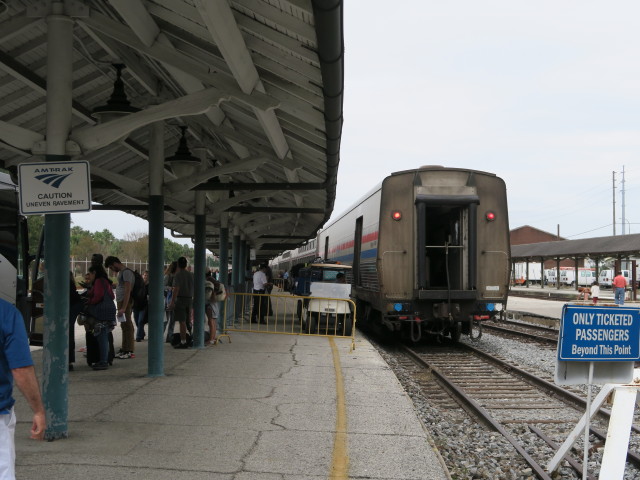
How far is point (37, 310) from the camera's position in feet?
37.2

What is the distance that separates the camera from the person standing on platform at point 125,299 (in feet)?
37.1

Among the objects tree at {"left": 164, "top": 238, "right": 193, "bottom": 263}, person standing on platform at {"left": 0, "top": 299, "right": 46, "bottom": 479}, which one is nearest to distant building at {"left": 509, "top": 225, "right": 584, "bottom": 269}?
tree at {"left": 164, "top": 238, "right": 193, "bottom": 263}

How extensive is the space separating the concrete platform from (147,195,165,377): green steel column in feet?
1.06

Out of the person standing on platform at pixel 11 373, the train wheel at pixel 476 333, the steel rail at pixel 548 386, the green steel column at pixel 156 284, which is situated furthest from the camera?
the train wheel at pixel 476 333

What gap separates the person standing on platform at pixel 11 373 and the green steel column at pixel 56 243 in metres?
2.84

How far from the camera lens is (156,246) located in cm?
938

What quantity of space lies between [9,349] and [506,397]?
8.26m

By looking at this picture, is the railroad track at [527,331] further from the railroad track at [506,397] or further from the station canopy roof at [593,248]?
the station canopy roof at [593,248]

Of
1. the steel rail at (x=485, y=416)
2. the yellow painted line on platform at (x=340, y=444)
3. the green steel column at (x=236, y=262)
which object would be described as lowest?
the steel rail at (x=485, y=416)

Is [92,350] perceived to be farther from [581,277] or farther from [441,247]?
[581,277]

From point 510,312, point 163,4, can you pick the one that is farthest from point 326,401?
point 510,312

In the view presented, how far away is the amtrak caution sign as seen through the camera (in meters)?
6.17

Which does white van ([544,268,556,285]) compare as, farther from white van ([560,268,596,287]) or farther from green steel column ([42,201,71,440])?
green steel column ([42,201,71,440])

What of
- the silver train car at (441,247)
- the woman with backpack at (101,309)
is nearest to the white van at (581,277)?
the silver train car at (441,247)
